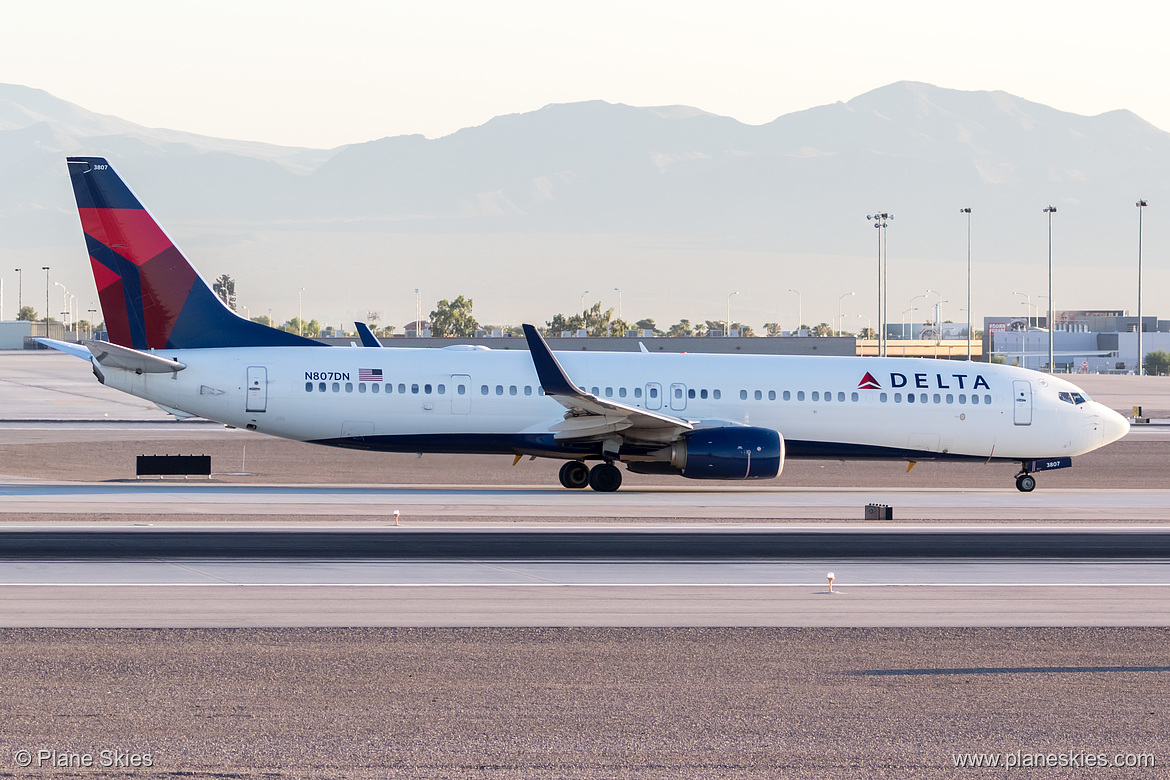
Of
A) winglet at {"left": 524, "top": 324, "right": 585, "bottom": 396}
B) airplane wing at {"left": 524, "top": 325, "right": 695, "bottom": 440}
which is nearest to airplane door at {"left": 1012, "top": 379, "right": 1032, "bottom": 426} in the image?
airplane wing at {"left": 524, "top": 325, "right": 695, "bottom": 440}

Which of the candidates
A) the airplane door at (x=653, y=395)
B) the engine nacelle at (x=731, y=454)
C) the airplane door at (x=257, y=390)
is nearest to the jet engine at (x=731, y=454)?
the engine nacelle at (x=731, y=454)

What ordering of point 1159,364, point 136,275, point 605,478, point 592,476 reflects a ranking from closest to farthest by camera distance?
point 136,275 < point 605,478 < point 592,476 < point 1159,364

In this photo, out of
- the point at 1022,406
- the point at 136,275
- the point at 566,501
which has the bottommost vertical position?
the point at 566,501

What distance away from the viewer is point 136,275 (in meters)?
32.2

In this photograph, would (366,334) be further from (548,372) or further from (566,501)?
(566,501)

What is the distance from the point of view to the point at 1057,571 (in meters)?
20.6

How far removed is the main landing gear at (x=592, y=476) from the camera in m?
33.2

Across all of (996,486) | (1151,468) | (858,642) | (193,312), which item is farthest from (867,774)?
(1151,468)

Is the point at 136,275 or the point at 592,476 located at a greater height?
the point at 136,275

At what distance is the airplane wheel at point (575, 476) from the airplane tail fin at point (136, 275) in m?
9.26

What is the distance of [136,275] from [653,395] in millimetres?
14266

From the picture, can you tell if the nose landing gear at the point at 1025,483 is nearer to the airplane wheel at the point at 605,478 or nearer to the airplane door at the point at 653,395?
the airplane door at the point at 653,395

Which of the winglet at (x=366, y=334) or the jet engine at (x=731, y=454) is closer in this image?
the jet engine at (x=731, y=454)

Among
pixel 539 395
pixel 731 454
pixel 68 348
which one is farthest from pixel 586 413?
pixel 68 348
